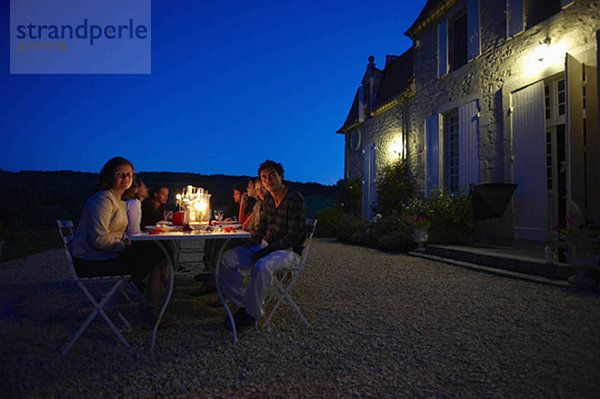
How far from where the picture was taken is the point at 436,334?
266 cm

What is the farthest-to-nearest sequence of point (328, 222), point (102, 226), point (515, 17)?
point (328, 222), point (515, 17), point (102, 226)

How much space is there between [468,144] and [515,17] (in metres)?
2.45

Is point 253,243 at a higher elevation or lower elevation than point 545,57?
lower

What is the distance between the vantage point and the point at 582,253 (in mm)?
3865

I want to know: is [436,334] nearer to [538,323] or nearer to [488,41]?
[538,323]

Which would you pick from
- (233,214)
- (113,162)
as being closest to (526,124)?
(233,214)

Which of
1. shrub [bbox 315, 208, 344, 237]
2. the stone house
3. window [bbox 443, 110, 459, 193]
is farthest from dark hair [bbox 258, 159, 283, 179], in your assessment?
shrub [bbox 315, 208, 344, 237]

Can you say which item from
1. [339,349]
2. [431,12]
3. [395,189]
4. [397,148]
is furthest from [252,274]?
[431,12]

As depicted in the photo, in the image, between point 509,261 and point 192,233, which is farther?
point 509,261

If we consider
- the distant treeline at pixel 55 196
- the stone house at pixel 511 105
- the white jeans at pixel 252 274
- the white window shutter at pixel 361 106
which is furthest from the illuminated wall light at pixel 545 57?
the white window shutter at pixel 361 106

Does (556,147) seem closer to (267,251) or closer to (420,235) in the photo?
(420,235)

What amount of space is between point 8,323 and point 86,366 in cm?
150

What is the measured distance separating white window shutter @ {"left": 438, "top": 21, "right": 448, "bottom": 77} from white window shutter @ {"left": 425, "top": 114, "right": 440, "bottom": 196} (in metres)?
1.15

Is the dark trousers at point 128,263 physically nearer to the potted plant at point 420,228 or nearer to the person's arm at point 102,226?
the person's arm at point 102,226
